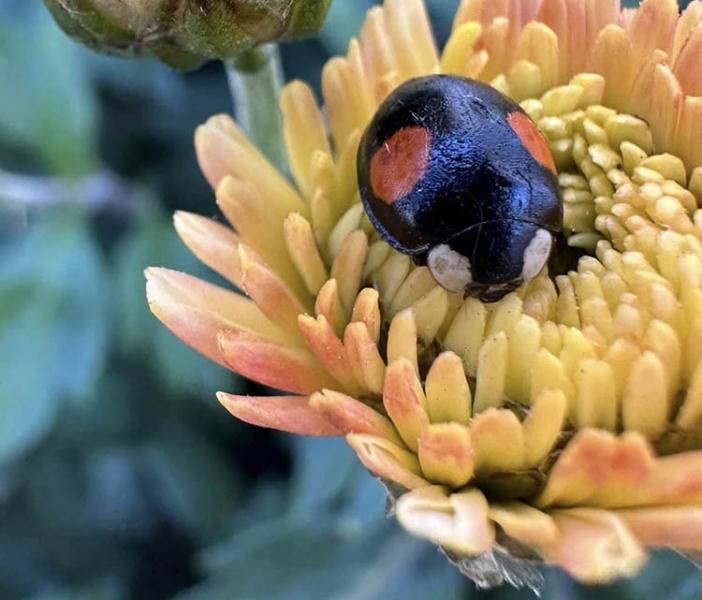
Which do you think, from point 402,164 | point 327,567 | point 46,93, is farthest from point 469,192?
point 46,93

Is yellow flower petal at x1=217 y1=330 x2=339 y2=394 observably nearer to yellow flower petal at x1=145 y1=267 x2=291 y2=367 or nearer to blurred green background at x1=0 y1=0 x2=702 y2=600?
yellow flower petal at x1=145 y1=267 x2=291 y2=367

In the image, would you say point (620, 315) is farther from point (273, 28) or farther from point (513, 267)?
point (273, 28)

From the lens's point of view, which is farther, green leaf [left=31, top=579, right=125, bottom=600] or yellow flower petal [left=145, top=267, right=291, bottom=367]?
green leaf [left=31, top=579, right=125, bottom=600]

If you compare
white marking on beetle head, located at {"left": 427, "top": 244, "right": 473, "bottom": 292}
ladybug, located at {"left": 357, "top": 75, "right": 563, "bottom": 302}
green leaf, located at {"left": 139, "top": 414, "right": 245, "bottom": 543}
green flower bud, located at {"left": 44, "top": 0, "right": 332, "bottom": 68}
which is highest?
green flower bud, located at {"left": 44, "top": 0, "right": 332, "bottom": 68}

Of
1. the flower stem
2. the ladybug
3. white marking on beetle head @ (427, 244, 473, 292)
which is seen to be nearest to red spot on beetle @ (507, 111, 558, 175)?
the ladybug

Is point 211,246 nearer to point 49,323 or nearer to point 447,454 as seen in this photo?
point 447,454

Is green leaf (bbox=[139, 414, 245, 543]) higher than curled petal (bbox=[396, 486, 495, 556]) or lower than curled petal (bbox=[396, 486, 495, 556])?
lower

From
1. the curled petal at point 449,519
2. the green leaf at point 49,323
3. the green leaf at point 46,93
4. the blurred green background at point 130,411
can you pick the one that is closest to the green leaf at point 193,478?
the blurred green background at point 130,411

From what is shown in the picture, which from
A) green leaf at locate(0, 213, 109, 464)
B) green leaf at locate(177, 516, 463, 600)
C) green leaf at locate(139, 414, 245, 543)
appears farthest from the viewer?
green leaf at locate(139, 414, 245, 543)
